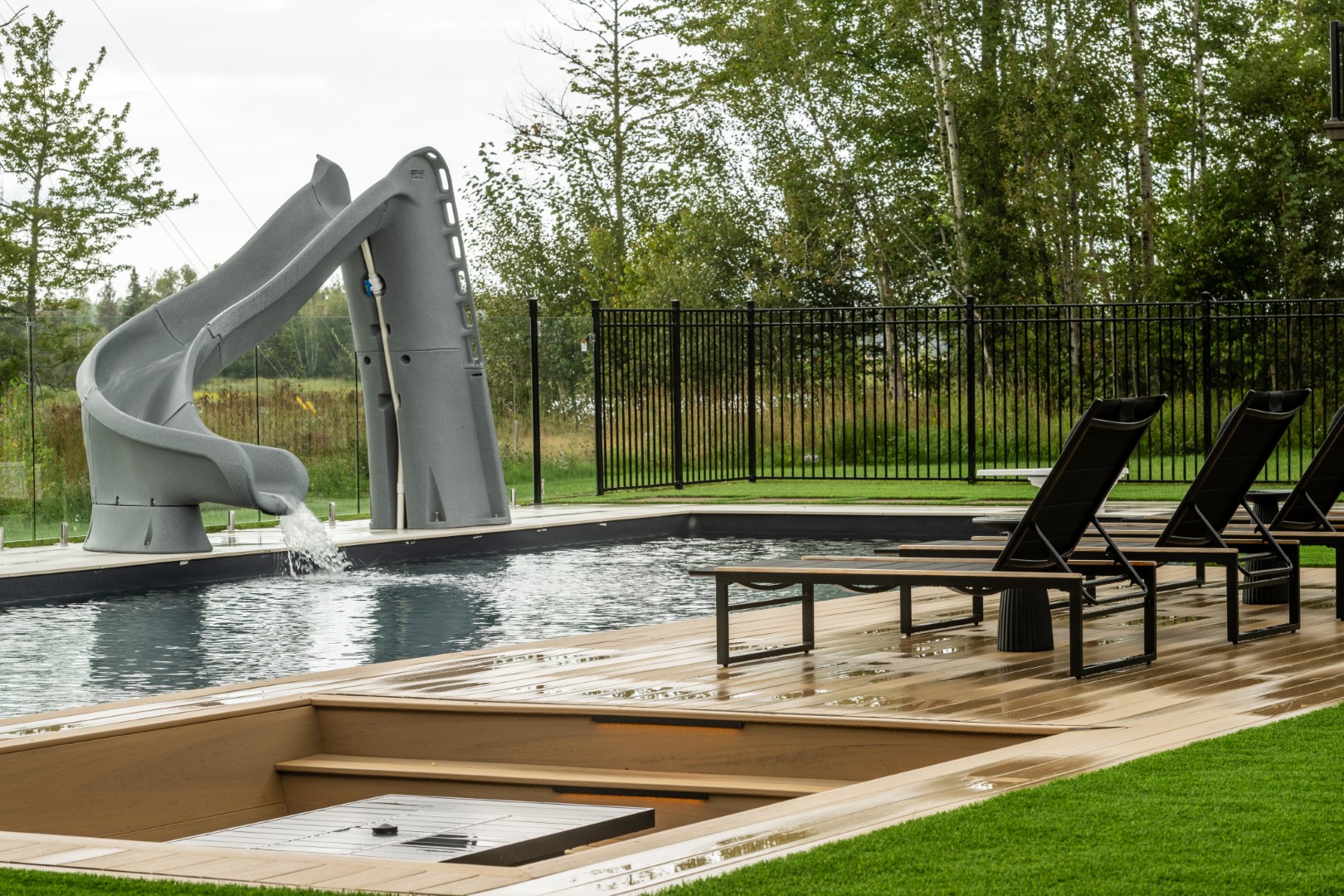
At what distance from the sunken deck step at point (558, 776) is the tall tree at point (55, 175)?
18190mm

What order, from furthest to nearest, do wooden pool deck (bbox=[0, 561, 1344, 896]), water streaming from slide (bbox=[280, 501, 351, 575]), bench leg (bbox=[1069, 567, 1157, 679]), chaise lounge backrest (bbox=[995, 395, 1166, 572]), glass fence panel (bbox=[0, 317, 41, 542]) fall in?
1. glass fence panel (bbox=[0, 317, 41, 542])
2. water streaming from slide (bbox=[280, 501, 351, 575])
3. chaise lounge backrest (bbox=[995, 395, 1166, 572])
4. bench leg (bbox=[1069, 567, 1157, 679])
5. wooden pool deck (bbox=[0, 561, 1344, 896])

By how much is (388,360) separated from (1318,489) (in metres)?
7.58

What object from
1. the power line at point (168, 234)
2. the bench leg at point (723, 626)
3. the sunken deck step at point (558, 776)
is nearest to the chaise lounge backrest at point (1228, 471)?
Result: the bench leg at point (723, 626)

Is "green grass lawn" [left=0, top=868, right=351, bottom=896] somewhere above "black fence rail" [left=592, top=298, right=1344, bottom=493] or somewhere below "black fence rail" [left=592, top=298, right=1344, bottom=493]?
below

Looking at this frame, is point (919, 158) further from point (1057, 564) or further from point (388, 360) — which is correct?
point (1057, 564)

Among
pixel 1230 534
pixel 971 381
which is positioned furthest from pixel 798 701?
pixel 971 381

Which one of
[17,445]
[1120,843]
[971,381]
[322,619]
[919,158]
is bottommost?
[322,619]

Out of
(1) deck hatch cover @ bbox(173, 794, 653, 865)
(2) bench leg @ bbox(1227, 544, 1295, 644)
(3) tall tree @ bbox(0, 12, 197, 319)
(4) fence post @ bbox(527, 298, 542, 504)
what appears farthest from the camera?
(3) tall tree @ bbox(0, 12, 197, 319)

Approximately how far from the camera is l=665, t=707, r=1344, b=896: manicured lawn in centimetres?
289

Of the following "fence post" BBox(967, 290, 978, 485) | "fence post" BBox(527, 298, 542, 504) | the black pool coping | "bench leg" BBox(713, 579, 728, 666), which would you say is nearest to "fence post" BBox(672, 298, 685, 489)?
"fence post" BBox(527, 298, 542, 504)

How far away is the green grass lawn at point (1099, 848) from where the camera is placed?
2.89 meters

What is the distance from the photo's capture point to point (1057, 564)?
19.3 ft

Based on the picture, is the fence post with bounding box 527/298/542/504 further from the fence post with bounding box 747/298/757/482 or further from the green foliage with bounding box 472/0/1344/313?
the green foliage with bounding box 472/0/1344/313

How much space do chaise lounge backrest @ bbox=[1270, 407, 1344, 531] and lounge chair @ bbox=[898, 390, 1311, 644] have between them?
0.93 feet
